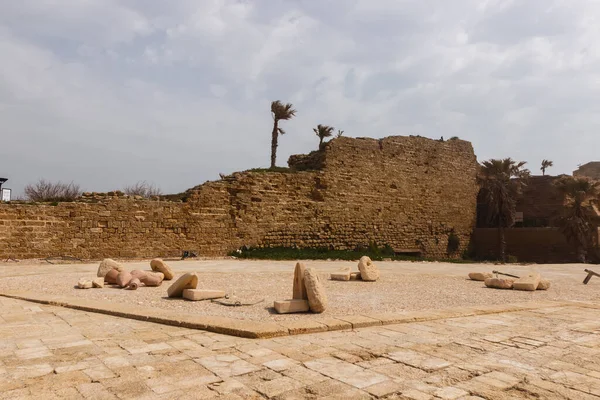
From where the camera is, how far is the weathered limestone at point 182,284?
6387mm

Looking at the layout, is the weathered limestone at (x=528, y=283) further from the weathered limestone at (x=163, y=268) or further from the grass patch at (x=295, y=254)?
the grass patch at (x=295, y=254)

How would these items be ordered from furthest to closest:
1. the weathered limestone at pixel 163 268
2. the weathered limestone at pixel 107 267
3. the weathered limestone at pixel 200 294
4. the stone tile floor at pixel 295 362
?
1. the weathered limestone at pixel 163 268
2. the weathered limestone at pixel 107 267
3. the weathered limestone at pixel 200 294
4. the stone tile floor at pixel 295 362

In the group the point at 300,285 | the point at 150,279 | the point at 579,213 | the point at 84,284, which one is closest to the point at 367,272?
the point at 300,285

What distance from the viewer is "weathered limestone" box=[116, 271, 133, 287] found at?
7453mm

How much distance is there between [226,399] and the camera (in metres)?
2.66

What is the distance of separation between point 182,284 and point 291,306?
1.89 metres

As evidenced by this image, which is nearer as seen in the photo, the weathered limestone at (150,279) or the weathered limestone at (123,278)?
the weathered limestone at (123,278)

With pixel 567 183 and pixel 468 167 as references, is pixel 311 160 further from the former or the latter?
pixel 567 183

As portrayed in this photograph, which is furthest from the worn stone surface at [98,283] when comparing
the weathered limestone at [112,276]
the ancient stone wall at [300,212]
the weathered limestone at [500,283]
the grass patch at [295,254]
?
the grass patch at [295,254]

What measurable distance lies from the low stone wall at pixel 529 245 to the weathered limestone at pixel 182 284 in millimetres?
19428

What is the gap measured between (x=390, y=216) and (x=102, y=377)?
694 inches

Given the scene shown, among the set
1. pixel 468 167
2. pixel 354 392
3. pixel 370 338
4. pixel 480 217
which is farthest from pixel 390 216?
pixel 354 392

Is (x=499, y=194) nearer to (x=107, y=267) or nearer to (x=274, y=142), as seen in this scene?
(x=274, y=142)

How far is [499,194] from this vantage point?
22.6 m
